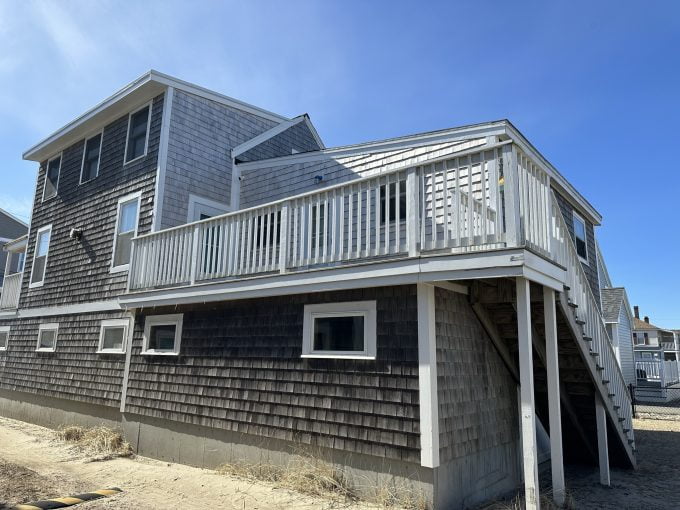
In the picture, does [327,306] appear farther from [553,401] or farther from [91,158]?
[91,158]

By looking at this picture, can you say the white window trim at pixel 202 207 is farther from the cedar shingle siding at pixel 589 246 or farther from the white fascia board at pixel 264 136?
the cedar shingle siding at pixel 589 246

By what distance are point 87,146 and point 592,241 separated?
13.5 m

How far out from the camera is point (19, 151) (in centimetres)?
1373

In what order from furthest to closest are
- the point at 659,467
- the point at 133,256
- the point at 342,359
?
the point at 133,256 → the point at 659,467 → the point at 342,359

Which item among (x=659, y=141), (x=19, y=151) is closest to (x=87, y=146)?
(x=19, y=151)

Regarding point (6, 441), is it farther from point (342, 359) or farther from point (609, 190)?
point (609, 190)

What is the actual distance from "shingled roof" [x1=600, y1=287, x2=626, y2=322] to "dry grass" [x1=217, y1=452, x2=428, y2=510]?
17.3 meters

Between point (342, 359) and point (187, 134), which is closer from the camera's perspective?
point (342, 359)

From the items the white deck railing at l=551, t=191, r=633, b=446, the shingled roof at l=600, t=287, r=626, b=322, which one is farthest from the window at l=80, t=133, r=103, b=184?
the shingled roof at l=600, t=287, r=626, b=322

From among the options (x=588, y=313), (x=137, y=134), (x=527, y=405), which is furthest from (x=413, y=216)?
(x=137, y=134)

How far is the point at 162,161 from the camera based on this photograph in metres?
9.65

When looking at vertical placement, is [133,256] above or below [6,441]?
above

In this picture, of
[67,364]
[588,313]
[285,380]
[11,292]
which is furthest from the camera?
[11,292]

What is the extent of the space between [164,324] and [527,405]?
619 centimetres
